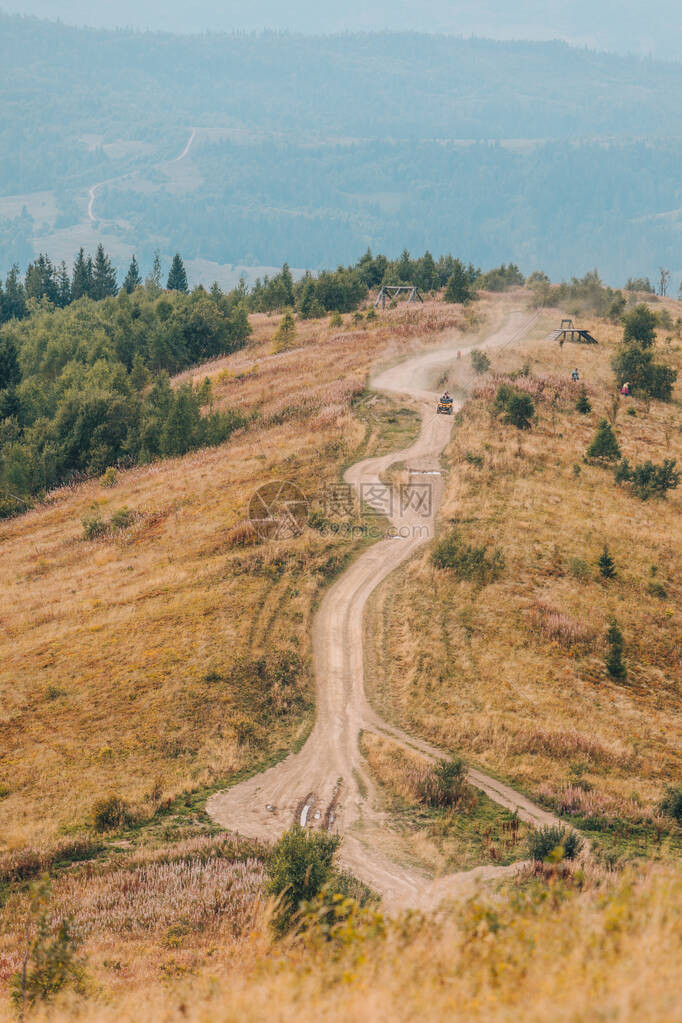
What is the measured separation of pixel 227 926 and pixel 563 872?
8407 millimetres

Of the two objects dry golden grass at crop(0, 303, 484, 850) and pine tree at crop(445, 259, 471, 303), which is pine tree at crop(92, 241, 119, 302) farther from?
dry golden grass at crop(0, 303, 484, 850)

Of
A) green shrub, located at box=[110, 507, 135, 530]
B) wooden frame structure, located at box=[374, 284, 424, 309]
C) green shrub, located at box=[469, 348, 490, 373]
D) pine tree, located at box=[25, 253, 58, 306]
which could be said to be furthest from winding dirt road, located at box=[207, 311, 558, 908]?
pine tree, located at box=[25, 253, 58, 306]

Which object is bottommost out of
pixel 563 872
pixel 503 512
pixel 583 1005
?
pixel 563 872

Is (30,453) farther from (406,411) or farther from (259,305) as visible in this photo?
(259,305)

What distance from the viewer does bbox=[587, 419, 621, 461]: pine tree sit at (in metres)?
48.6

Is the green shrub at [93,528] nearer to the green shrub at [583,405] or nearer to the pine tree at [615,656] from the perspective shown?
the pine tree at [615,656]

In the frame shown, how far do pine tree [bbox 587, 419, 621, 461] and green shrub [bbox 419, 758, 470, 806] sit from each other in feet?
101

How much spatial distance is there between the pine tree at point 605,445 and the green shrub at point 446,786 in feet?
101

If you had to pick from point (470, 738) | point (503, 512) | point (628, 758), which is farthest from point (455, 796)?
point (503, 512)

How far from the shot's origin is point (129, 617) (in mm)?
34219

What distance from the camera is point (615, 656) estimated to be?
31.0m

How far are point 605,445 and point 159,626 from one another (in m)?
31.2

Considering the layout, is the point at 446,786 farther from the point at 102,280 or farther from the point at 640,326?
the point at 102,280

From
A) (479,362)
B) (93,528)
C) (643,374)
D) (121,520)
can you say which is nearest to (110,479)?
(93,528)
